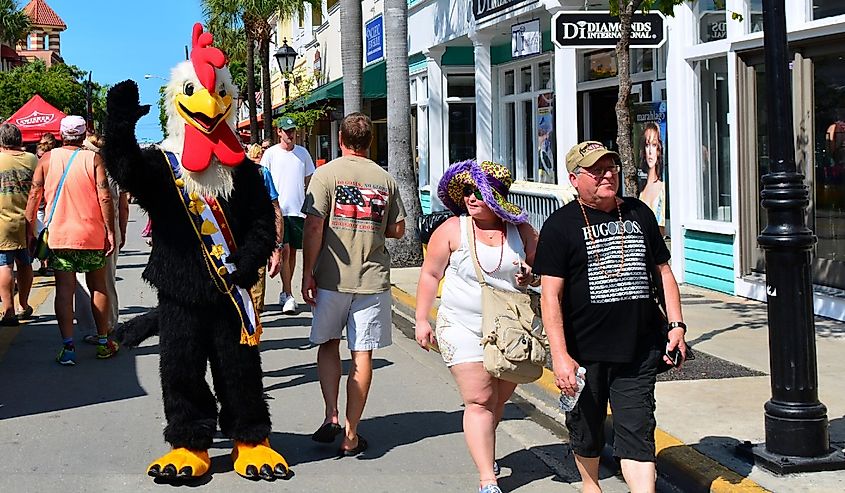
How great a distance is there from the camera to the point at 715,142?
1205 cm

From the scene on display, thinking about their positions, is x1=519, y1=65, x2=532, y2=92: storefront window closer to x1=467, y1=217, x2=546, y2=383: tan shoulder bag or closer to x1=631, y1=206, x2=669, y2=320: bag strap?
A: x1=467, y1=217, x2=546, y2=383: tan shoulder bag

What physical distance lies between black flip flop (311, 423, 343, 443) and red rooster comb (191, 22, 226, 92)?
2.08 m

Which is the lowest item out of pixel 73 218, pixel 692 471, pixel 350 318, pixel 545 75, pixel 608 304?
pixel 692 471

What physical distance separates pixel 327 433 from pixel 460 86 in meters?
16.6

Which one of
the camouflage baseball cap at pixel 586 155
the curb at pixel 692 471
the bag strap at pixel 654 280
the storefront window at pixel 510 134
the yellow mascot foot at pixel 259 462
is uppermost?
the storefront window at pixel 510 134

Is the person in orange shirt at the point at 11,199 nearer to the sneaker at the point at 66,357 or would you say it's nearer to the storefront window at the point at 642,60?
the sneaker at the point at 66,357

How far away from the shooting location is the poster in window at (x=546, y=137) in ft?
59.6

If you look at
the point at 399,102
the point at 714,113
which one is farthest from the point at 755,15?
the point at 399,102

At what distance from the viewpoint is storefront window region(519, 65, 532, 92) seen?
770 inches

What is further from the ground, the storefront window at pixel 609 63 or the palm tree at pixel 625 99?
the storefront window at pixel 609 63

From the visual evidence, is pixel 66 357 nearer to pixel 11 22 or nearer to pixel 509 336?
pixel 509 336

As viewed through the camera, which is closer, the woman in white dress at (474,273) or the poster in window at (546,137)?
the woman in white dress at (474,273)

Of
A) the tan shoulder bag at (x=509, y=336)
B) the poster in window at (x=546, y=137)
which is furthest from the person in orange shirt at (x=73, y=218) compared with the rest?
the poster in window at (x=546, y=137)

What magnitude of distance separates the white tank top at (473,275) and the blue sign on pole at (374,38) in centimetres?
1956
